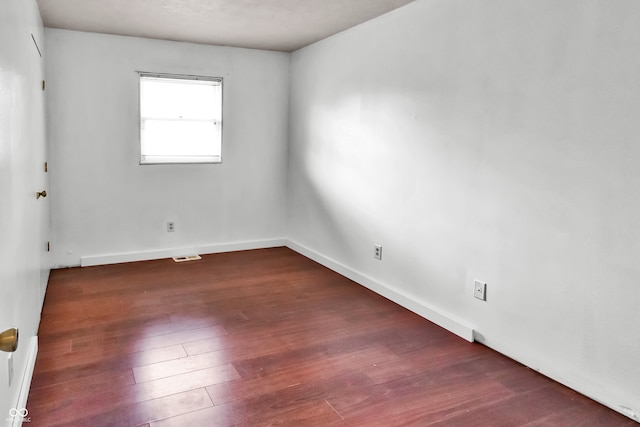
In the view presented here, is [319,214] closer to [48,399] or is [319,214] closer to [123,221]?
[123,221]

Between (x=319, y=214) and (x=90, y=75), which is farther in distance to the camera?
(x=319, y=214)

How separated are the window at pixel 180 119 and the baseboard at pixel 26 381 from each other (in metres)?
2.55

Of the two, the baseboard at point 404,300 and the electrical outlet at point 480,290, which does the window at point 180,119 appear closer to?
the baseboard at point 404,300

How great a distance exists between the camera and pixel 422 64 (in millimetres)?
3430

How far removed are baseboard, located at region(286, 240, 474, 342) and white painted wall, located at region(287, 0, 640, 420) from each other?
43mm

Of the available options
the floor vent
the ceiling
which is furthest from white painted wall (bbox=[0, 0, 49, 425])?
the floor vent

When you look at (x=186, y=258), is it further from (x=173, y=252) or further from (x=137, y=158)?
(x=137, y=158)

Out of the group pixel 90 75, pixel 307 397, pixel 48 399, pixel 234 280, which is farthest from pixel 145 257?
pixel 307 397

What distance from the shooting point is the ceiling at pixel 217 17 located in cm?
355

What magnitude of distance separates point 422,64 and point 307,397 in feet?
7.82

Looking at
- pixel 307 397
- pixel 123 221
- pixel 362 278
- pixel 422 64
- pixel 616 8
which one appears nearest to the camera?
pixel 616 8

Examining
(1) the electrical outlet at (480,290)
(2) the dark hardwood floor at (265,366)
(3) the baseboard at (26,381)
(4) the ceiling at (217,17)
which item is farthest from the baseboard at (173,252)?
(1) the electrical outlet at (480,290)

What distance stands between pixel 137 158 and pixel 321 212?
1948 mm

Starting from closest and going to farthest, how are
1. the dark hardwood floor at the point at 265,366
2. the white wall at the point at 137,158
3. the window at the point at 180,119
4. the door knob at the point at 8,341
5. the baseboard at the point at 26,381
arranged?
1. the door knob at the point at 8,341
2. the baseboard at the point at 26,381
3. the dark hardwood floor at the point at 265,366
4. the white wall at the point at 137,158
5. the window at the point at 180,119
